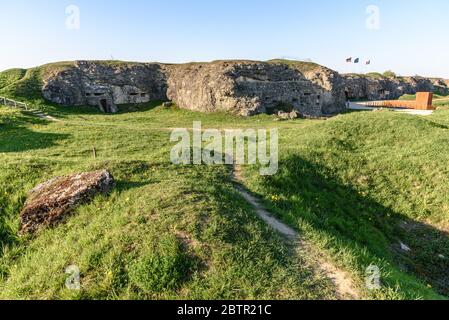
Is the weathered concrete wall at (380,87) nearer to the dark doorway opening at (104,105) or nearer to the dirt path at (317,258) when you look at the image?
the dark doorway opening at (104,105)

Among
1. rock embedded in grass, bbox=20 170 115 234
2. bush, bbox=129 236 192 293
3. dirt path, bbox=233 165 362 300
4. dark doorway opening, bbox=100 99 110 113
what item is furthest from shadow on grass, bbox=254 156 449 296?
dark doorway opening, bbox=100 99 110 113

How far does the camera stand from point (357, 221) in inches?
585

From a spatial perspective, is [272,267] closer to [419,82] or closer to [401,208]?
[401,208]

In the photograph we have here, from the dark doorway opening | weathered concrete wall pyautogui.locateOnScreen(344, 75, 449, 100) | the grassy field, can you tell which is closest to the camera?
the grassy field

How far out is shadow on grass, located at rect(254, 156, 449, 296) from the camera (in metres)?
12.5

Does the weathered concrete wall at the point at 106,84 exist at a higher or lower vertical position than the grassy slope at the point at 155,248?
higher

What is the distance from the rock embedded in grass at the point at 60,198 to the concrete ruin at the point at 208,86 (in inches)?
1160

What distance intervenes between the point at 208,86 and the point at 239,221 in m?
34.7

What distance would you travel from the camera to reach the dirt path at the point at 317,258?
26.1 ft

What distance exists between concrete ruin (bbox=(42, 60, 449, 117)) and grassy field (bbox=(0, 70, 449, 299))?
60.2ft

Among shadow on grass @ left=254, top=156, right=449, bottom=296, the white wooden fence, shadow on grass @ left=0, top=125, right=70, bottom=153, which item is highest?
the white wooden fence

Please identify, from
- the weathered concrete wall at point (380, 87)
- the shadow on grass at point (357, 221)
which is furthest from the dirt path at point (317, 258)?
the weathered concrete wall at point (380, 87)

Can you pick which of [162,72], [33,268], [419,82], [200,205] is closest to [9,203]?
[33,268]

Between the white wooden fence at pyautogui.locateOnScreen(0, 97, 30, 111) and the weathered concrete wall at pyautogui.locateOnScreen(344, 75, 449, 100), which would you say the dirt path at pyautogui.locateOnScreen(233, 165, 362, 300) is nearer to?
the white wooden fence at pyautogui.locateOnScreen(0, 97, 30, 111)
